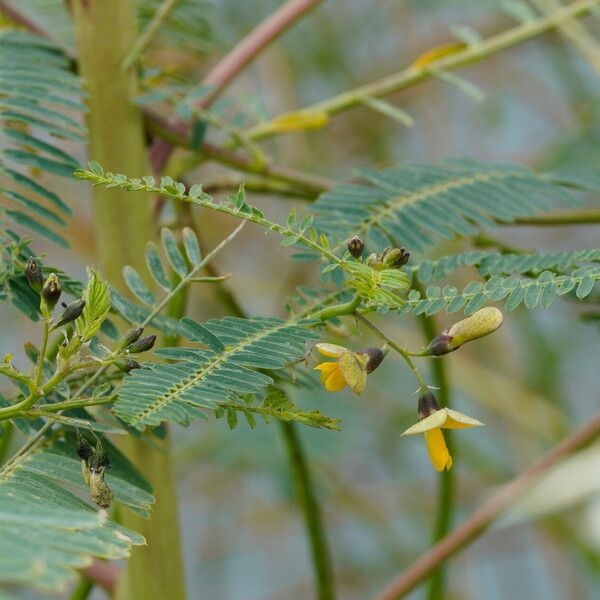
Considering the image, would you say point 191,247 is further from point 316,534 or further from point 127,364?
point 316,534

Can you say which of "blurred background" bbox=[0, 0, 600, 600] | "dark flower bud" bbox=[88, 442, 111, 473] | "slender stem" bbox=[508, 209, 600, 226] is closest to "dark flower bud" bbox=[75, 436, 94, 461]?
"dark flower bud" bbox=[88, 442, 111, 473]

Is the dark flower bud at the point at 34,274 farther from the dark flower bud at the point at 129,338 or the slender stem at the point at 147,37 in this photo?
the slender stem at the point at 147,37

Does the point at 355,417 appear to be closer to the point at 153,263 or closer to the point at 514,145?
the point at 153,263

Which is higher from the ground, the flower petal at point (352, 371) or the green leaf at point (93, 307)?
the green leaf at point (93, 307)

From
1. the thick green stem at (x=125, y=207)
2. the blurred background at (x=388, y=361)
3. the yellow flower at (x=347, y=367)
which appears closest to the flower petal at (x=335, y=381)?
the yellow flower at (x=347, y=367)

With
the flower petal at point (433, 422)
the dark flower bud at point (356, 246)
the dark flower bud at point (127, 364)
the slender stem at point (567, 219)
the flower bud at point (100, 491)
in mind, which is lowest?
the flower bud at point (100, 491)
